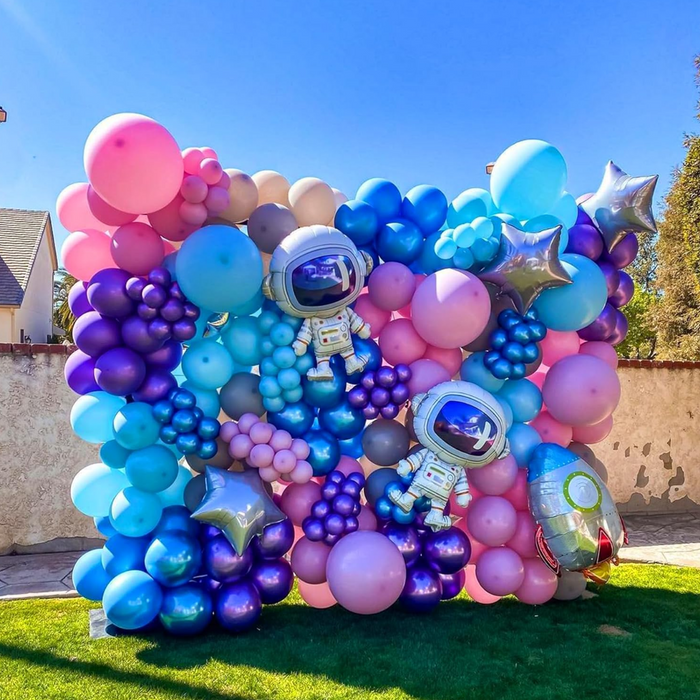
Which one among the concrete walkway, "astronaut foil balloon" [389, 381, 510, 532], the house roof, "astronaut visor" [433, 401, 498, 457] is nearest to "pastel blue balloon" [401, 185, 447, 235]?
"astronaut foil balloon" [389, 381, 510, 532]

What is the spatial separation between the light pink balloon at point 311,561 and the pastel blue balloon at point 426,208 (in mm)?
2269

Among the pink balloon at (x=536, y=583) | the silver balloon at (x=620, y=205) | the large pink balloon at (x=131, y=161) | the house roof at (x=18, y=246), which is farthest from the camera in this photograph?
the house roof at (x=18, y=246)

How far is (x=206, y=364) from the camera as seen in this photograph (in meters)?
3.87

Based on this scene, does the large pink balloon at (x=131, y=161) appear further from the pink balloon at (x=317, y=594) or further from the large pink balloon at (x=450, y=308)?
the pink balloon at (x=317, y=594)

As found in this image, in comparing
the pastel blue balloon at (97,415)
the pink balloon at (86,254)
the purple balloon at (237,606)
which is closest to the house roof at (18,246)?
the pink balloon at (86,254)

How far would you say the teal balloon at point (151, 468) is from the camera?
3.74m

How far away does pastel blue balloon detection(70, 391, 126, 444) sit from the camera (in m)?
3.95

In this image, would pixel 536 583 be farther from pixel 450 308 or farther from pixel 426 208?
pixel 426 208

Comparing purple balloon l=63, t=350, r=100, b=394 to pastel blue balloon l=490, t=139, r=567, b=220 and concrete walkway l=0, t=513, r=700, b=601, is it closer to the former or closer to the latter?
concrete walkway l=0, t=513, r=700, b=601

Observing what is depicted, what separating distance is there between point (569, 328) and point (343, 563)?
7.30 feet

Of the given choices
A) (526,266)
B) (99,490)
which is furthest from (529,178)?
(99,490)

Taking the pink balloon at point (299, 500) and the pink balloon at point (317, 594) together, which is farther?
the pink balloon at point (317, 594)

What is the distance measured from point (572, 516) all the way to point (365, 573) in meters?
1.38

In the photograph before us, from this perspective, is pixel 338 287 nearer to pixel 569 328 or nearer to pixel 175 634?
pixel 569 328
